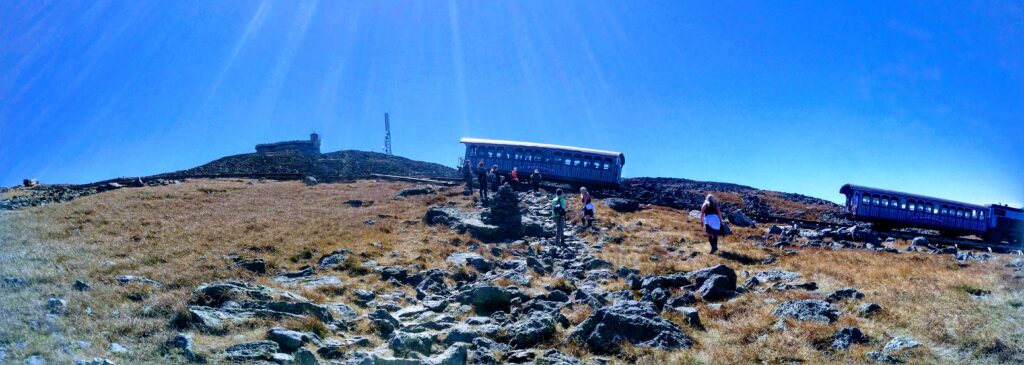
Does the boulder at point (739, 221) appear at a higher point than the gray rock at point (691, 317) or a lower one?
higher

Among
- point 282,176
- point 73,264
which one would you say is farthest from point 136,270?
point 282,176

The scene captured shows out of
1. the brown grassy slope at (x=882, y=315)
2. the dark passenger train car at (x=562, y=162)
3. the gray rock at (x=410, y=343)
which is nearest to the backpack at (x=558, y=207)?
the brown grassy slope at (x=882, y=315)

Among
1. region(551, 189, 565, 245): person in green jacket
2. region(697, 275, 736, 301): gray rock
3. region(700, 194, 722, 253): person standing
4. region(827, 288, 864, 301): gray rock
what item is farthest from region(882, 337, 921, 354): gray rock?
region(551, 189, 565, 245): person in green jacket

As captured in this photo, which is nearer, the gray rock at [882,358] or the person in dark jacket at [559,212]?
the gray rock at [882,358]

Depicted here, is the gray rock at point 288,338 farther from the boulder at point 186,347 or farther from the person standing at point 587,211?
the person standing at point 587,211

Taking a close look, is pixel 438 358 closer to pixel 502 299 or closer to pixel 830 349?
pixel 502 299

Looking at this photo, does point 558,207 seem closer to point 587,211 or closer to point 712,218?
point 587,211

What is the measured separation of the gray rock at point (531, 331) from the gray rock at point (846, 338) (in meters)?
4.21

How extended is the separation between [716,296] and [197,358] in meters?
9.15

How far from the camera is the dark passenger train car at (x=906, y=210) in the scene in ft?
108

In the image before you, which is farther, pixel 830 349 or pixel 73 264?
pixel 73 264

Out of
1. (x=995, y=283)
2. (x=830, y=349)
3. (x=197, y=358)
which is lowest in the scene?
(x=197, y=358)

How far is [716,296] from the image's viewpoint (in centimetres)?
1070

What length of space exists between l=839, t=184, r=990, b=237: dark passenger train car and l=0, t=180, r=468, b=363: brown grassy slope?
25.6m
